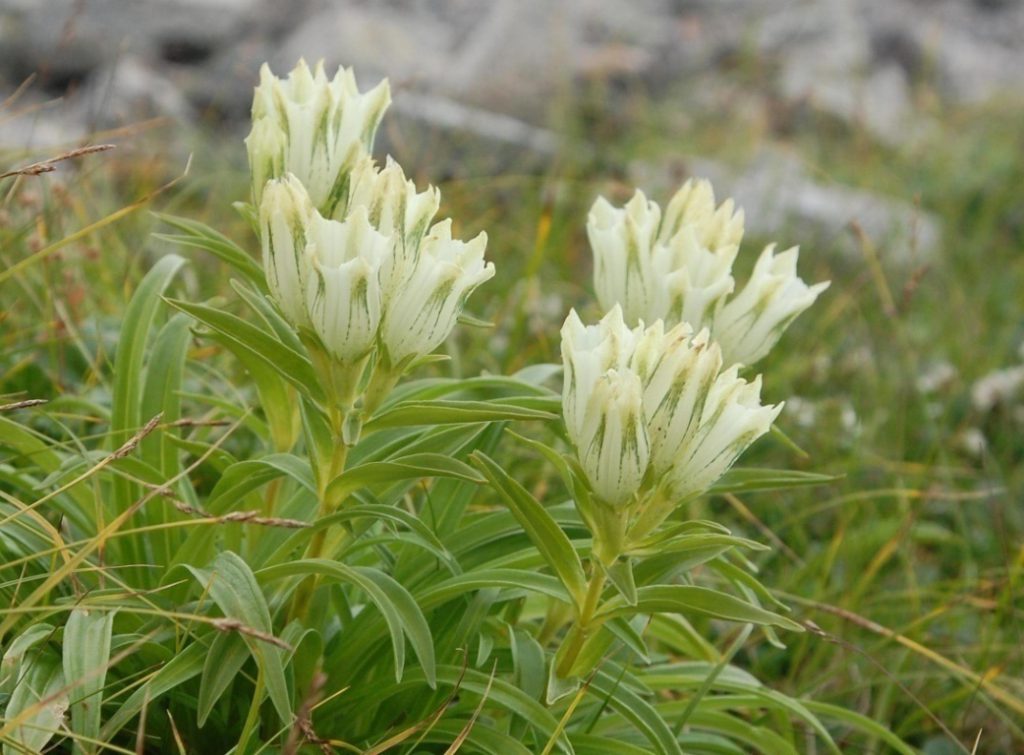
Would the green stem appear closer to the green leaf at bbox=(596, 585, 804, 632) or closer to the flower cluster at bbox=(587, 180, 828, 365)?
the green leaf at bbox=(596, 585, 804, 632)

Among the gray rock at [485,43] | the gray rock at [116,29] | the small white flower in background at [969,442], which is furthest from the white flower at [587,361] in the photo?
the gray rock at [116,29]

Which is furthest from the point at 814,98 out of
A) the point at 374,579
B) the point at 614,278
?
the point at 374,579

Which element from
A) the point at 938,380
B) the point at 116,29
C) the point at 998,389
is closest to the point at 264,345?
the point at 938,380

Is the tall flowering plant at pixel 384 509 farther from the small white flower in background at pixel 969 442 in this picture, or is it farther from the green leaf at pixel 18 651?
the small white flower in background at pixel 969 442

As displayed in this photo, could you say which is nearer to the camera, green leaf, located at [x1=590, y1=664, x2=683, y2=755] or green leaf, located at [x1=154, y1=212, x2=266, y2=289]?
green leaf, located at [x1=590, y1=664, x2=683, y2=755]

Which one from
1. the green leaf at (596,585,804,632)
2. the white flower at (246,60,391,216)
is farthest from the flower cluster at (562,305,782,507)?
the white flower at (246,60,391,216)

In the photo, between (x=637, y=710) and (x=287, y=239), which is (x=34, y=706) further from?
(x=637, y=710)

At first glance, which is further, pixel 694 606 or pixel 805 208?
pixel 805 208
